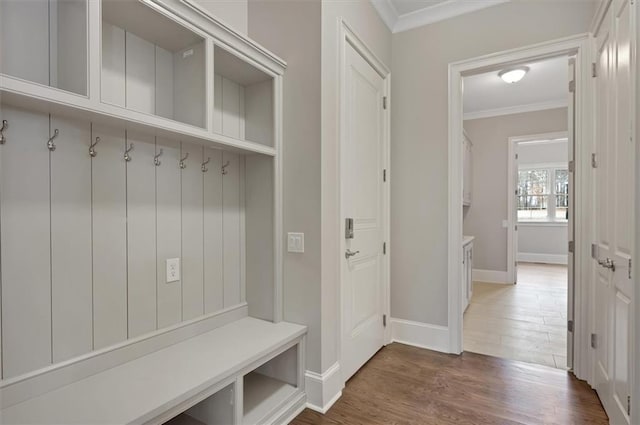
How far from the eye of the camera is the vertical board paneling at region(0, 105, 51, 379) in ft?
3.83

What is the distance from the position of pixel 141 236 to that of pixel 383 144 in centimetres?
207

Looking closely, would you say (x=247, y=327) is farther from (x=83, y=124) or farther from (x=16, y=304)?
(x=83, y=124)

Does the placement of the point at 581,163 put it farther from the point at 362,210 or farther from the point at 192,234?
the point at 192,234

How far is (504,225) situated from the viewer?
18.0 feet

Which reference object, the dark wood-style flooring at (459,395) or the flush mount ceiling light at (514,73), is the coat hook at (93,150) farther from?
the flush mount ceiling light at (514,73)

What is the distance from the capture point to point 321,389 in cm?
193

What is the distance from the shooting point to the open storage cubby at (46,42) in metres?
1.17

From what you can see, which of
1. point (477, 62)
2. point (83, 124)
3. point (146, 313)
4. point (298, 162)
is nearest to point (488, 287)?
point (477, 62)

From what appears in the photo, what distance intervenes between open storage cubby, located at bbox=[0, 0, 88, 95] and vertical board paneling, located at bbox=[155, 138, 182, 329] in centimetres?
48

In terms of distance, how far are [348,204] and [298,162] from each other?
1.63ft

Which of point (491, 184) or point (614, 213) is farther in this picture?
point (491, 184)

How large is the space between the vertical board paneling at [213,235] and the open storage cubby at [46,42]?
2.50 feet

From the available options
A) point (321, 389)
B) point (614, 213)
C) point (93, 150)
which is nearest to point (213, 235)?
point (93, 150)

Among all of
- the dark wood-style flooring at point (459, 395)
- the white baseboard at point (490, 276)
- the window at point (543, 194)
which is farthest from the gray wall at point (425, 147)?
the window at point (543, 194)
